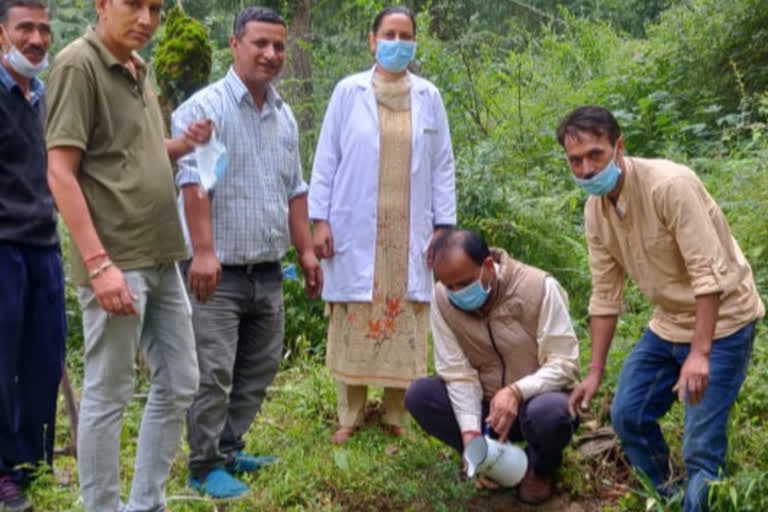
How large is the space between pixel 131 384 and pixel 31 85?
156 centimetres

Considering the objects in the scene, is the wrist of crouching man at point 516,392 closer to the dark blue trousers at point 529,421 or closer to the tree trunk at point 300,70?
the dark blue trousers at point 529,421

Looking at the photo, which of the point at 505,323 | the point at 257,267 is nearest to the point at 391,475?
the point at 505,323

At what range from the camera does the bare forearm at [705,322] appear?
3037mm

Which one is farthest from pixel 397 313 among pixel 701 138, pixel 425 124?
pixel 701 138

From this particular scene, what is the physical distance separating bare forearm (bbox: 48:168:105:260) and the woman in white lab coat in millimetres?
1715

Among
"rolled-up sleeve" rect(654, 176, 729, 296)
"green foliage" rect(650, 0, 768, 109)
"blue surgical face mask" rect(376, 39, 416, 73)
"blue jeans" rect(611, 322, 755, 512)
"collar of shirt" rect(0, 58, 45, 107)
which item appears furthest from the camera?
"green foliage" rect(650, 0, 768, 109)

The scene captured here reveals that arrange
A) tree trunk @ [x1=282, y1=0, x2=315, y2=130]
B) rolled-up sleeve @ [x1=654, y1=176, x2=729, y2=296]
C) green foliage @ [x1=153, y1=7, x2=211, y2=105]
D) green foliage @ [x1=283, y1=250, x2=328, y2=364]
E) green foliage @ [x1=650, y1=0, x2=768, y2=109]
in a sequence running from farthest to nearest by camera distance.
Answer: tree trunk @ [x1=282, y1=0, x2=315, y2=130]
green foliage @ [x1=650, y1=0, x2=768, y2=109]
green foliage @ [x1=283, y1=250, x2=328, y2=364]
green foliage @ [x1=153, y1=7, x2=211, y2=105]
rolled-up sleeve @ [x1=654, y1=176, x2=729, y2=296]

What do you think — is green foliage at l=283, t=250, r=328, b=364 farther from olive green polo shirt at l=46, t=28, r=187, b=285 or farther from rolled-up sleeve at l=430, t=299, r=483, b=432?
olive green polo shirt at l=46, t=28, r=187, b=285

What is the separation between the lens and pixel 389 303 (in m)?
4.62

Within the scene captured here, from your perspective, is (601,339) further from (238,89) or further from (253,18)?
(253,18)

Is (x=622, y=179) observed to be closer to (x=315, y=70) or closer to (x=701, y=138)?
(x=701, y=138)

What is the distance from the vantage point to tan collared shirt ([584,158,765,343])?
3.11 m

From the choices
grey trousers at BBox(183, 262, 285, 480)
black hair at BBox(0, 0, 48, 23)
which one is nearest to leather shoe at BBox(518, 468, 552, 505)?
grey trousers at BBox(183, 262, 285, 480)

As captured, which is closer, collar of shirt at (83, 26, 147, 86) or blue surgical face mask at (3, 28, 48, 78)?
collar of shirt at (83, 26, 147, 86)
